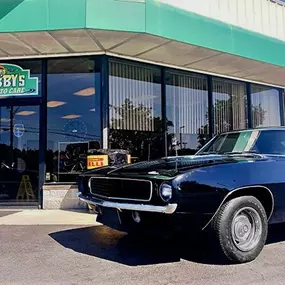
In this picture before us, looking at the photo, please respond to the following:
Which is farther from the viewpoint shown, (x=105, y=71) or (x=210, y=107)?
(x=210, y=107)

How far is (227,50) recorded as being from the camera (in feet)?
29.2

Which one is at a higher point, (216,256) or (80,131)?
(80,131)

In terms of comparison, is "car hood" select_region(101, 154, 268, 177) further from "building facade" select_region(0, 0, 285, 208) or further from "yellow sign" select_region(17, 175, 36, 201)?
"yellow sign" select_region(17, 175, 36, 201)

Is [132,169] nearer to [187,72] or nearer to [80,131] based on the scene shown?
[80,131]

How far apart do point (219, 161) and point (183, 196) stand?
2.60 ft

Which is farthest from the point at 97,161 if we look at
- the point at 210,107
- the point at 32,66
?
the point at 210,107

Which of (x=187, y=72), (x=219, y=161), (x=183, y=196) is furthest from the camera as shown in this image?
(x=187, y=72)

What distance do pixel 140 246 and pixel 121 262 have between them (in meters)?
0.71

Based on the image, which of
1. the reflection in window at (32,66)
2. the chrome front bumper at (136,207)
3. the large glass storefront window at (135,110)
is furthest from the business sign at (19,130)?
the chrome front bumper at (136,207)

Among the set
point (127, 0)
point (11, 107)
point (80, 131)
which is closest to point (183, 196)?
point (127, 0)

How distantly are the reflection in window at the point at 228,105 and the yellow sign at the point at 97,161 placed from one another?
4.73 metres

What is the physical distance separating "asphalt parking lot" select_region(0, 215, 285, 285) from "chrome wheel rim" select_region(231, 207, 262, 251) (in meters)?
0.23

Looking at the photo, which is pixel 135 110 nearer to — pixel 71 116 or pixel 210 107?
pixel 71 116

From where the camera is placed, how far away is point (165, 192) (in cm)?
412
